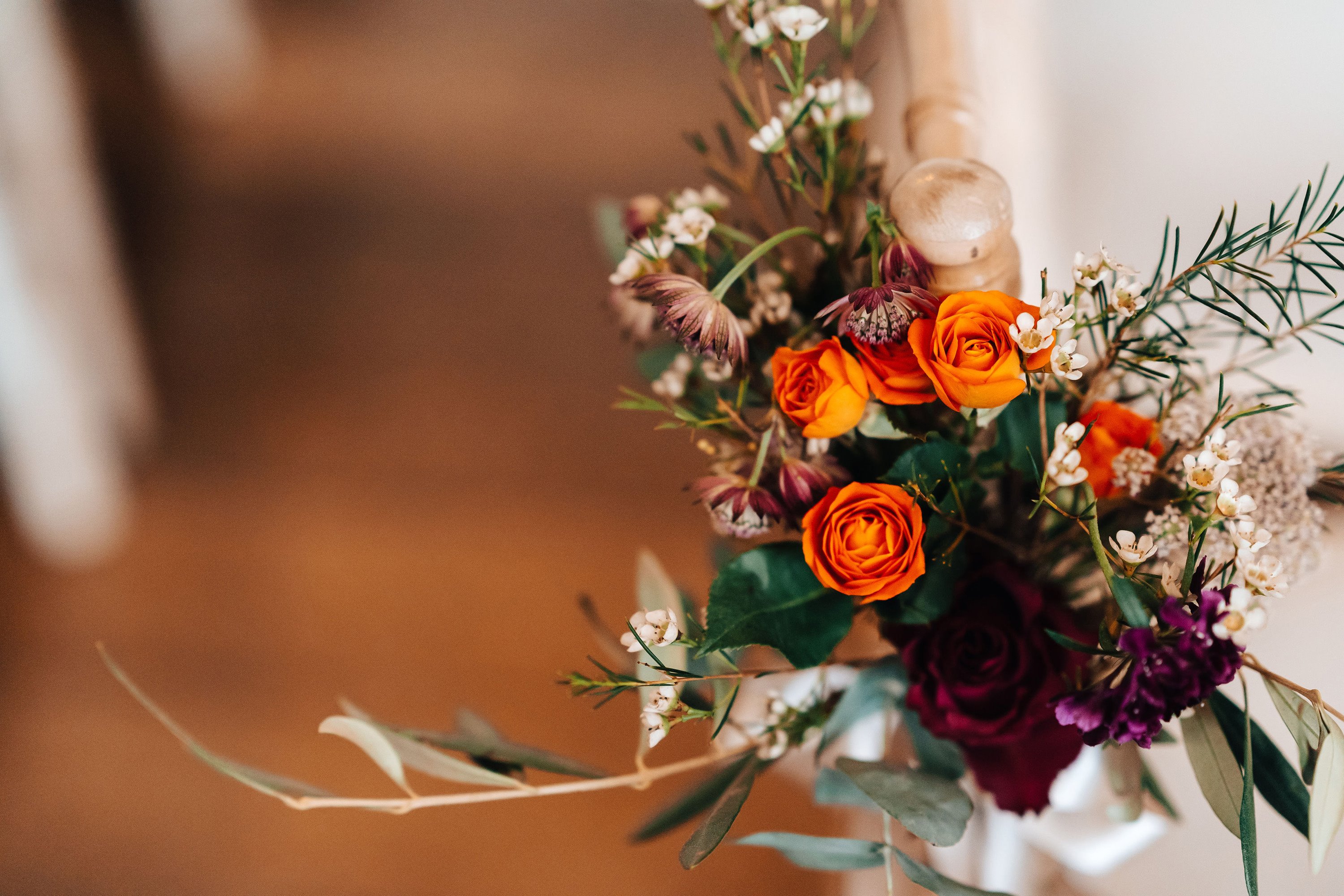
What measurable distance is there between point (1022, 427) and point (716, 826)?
0.75ft

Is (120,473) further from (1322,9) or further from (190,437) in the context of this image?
(1322,9)

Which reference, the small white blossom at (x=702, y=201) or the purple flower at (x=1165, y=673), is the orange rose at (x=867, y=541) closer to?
the purple flower at (x=1165, y=673)

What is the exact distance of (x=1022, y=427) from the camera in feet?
1.35

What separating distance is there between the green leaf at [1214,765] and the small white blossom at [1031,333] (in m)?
0.17

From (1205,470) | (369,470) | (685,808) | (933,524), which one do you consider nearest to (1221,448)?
(1205,470)

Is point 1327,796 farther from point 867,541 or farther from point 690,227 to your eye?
point 690,227

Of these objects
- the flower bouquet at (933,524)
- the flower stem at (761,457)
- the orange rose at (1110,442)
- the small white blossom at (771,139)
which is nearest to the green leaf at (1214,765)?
the flower bouquet at (933,524)

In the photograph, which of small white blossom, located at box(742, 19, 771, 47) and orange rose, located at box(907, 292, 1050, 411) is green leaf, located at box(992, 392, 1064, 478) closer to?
orange rose, located at box(907, 292, 1050, 411)

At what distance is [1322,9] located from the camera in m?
0.68

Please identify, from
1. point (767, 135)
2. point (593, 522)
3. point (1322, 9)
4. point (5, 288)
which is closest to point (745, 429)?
point (767, 135)

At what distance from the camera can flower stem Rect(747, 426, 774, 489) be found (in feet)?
1.22

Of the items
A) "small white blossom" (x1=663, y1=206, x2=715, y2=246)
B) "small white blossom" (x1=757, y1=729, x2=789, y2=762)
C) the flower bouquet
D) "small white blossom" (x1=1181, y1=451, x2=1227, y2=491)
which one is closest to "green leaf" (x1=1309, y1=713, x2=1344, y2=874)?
the flower bouquet

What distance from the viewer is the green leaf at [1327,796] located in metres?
0.32

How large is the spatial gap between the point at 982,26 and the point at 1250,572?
358 mm
